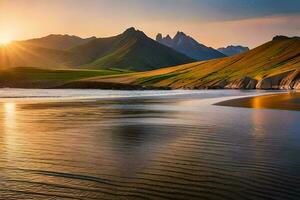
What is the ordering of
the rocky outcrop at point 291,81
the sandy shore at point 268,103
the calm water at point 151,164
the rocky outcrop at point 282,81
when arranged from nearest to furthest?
the calm water at point 151,164
the sandy shore at point 268,103
the rocky outcrop at point 291,81
the rocky outcrop at point 282,81

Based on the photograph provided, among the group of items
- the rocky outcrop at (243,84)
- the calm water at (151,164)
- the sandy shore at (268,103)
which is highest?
the rocky outcrop at (243,84)

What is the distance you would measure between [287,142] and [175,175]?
9.42 metres

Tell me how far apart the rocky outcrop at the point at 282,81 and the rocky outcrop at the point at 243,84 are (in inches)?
198

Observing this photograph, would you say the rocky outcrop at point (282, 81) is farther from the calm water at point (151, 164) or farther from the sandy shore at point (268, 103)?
the calm water at point (151, 164)

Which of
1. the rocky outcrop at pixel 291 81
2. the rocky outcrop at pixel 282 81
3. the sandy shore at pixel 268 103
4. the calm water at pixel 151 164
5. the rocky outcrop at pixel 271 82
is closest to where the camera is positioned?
the calm water at pixel 151 164

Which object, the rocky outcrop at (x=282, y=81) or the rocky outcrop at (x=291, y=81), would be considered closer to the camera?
the rocky outcrop at (x=291, y=81)

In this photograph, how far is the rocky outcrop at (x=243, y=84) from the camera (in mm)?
160600

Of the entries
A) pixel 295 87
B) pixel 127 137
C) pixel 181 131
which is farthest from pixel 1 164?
pixel 295 87

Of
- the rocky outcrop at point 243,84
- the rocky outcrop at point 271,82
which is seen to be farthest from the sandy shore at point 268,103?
the rocky outcrop at point 243,84

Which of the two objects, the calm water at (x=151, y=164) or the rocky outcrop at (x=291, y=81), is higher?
the rocky outcrop at (x=291, y=81)

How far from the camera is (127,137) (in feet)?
74.7

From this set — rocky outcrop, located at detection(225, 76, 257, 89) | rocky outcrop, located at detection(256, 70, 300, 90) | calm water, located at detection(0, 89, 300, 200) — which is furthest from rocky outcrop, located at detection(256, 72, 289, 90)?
calm water, located at detection(0, 89, 300, 200)

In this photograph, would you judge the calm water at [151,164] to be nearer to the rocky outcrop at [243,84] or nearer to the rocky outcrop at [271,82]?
the rocky outcrop at [271,82]

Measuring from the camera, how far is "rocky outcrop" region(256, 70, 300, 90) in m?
141
